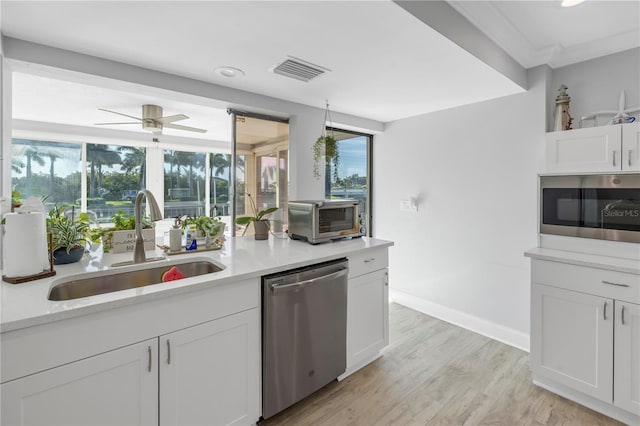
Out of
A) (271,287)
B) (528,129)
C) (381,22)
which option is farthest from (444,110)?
(271,287)

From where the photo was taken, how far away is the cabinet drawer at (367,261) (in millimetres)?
2164

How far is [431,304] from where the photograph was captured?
3291 mm

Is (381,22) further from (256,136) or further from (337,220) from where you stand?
(256,136)

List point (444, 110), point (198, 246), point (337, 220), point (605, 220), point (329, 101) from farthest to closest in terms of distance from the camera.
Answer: point (444, 110)
point (329, 101)
point (337, 220)
point (198, 246)
point (605, 220)

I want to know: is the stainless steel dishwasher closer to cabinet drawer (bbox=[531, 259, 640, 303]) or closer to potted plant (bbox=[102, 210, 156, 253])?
potted plant (bbox=[102, 210, 156, 253])

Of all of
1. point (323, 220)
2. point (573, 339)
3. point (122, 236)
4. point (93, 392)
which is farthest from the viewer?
point (323, 220)

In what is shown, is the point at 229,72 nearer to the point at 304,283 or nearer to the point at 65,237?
the point at 65,237

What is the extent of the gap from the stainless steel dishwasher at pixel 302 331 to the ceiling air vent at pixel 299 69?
134cm

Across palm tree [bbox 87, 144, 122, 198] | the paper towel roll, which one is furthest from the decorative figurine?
palm tree [bbox 87, 144, 122, 198]

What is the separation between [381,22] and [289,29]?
18.6 inches

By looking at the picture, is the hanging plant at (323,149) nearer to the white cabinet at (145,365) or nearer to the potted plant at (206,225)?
the potted plant at (206,225)

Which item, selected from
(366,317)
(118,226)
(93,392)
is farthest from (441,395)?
(118,226)

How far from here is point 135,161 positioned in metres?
5.37

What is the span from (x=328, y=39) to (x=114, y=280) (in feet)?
5.90
